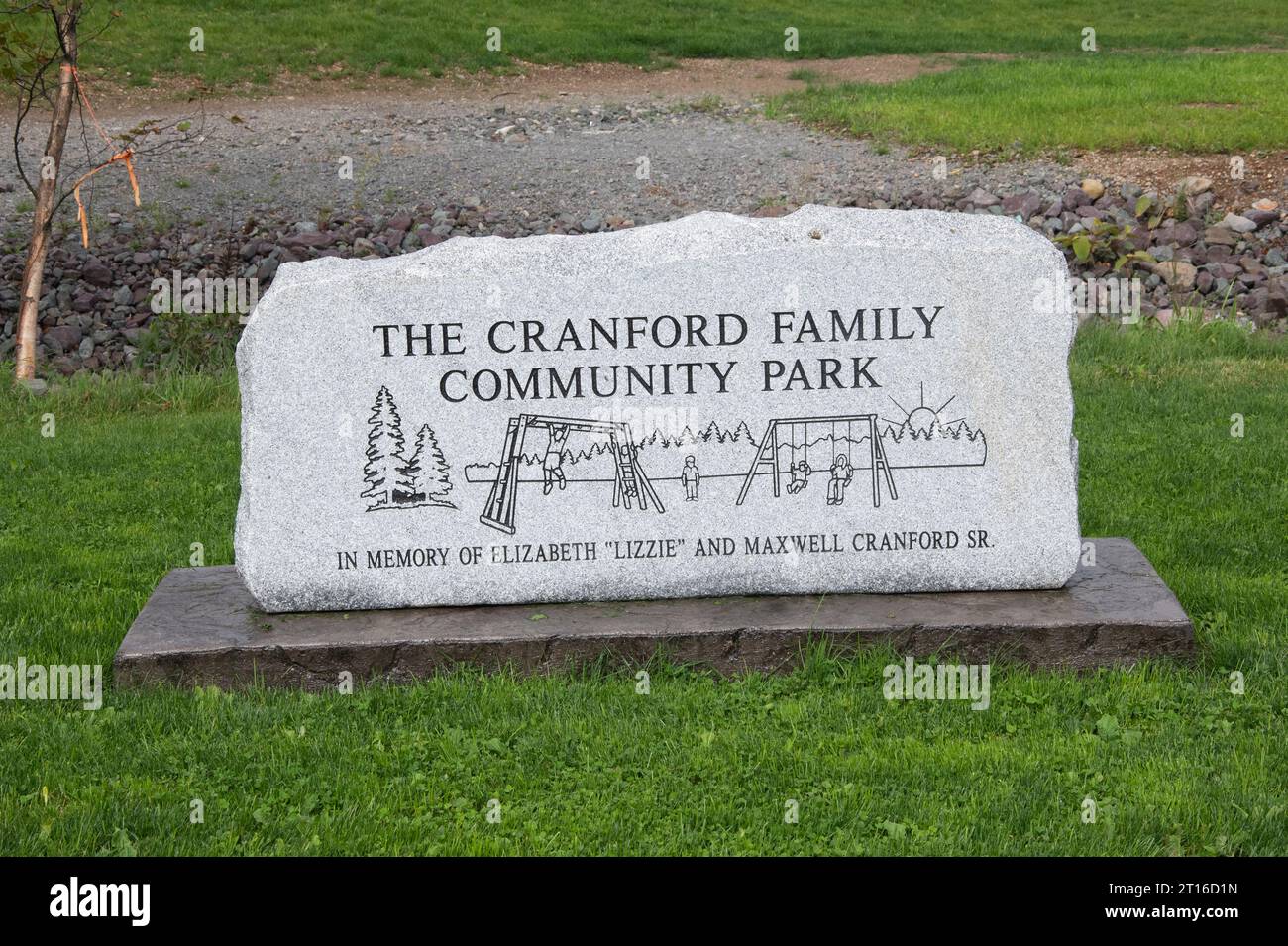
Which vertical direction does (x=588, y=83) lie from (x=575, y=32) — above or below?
below

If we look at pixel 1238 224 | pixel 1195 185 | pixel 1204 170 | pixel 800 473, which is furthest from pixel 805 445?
pixel 1204 170

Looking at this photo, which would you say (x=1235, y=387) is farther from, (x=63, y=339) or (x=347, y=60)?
(x=347, y=60)

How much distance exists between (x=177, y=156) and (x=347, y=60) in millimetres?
7030

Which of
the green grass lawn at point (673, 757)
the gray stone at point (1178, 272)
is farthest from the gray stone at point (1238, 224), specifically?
the green grass lawn at point (673, 757)

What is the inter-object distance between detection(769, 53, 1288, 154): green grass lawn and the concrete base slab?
12470 mm

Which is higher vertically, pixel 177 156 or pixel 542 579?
pixel 177 156

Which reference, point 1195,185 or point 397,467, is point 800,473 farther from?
point 1195,185

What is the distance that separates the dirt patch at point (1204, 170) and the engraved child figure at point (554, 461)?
10.9 meters

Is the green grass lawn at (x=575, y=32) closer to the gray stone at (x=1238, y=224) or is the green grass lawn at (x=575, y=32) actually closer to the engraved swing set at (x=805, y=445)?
the gray stone at (x=1238, y=224)

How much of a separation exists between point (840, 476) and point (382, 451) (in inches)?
70.3

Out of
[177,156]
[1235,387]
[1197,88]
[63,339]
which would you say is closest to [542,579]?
[1235,387]

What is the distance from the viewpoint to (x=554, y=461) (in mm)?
5680

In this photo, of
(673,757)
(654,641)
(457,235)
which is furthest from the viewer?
(457,235)

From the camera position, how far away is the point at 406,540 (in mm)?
5691
